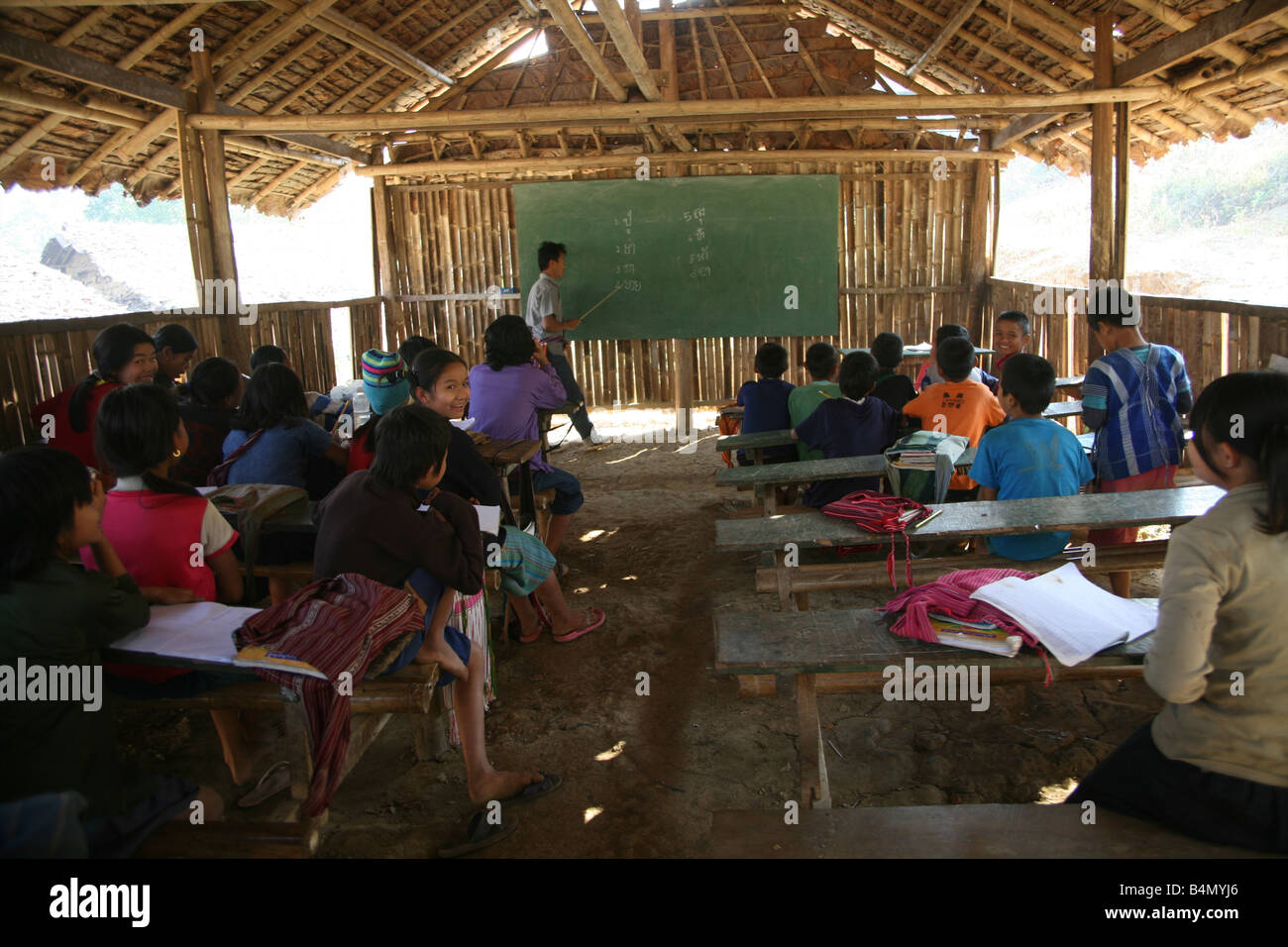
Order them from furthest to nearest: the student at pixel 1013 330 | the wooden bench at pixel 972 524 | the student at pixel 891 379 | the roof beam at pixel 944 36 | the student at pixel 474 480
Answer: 1. the roof beam at pixel 944 36
2. the student at pixel 1013 330
3. the student at pixel 891 379
4. the student at pixel 474 480
5. the wooden bench at pixel 972 524

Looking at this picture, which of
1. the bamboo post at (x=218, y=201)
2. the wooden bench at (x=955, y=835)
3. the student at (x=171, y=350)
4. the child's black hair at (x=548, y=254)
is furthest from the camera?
the child's black hair at (x=548, y=254)

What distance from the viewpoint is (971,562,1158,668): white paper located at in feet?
6.32

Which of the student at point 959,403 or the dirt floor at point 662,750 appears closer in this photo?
the dirt floor at point 662,750

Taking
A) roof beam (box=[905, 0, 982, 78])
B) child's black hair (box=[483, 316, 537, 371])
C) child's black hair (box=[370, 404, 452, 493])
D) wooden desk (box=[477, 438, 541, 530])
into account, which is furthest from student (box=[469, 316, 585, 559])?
roof beam (box=[905, 0, 982, 78])

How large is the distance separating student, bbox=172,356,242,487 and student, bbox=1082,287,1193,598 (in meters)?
3.89

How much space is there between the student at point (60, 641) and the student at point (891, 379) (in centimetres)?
389

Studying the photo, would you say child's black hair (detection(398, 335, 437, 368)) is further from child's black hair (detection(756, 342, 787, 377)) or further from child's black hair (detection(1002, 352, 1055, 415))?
child's black hair (detection(1002, 352, 1055, 415))

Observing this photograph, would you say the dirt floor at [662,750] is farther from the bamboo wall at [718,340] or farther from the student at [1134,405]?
the bamboo wall at [718,340]

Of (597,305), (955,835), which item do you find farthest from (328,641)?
(597,305)

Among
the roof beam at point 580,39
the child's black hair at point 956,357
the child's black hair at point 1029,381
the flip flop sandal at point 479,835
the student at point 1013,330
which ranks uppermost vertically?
the roof beam at point 580,39

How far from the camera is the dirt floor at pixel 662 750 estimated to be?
251 centimetres

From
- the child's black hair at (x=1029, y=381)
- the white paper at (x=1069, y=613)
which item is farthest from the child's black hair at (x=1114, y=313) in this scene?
the white paper at (x=1069, y=613)
